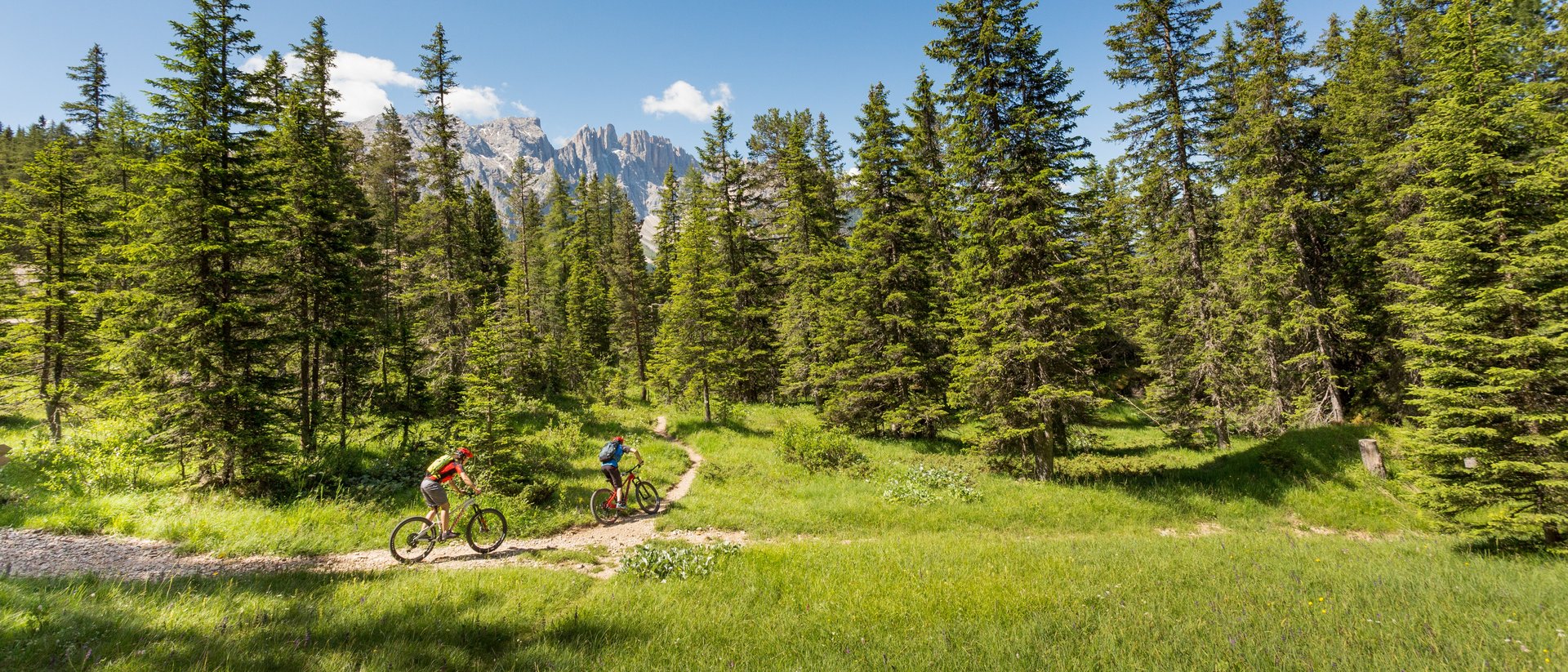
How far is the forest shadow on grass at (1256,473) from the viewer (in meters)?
14.2

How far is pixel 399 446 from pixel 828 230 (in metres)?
22.6

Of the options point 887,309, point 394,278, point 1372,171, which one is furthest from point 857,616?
point 394,278

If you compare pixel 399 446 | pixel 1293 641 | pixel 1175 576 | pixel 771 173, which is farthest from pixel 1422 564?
pixel 771 173

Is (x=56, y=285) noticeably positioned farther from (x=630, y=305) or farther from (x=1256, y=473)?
(x=1256, y=473)

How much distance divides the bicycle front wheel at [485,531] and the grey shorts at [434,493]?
2.28 feet

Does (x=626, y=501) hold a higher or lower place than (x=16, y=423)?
lower

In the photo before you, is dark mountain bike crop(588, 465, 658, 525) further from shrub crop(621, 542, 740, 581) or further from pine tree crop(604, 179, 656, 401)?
pine tree crop(604, 179, 656, 401)

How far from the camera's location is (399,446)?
54.4ft

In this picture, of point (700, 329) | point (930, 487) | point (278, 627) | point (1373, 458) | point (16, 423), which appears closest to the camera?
point (278, 627)

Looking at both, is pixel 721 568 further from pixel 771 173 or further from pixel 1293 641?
pixel 771 173

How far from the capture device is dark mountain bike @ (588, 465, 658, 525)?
42.1 ft

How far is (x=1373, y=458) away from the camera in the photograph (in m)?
14.2

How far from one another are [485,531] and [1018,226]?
15.5 metres

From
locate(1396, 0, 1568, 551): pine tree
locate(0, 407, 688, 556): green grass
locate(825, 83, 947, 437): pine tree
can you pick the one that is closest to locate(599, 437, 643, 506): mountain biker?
locate(0, 407, 688, 556): green grass
